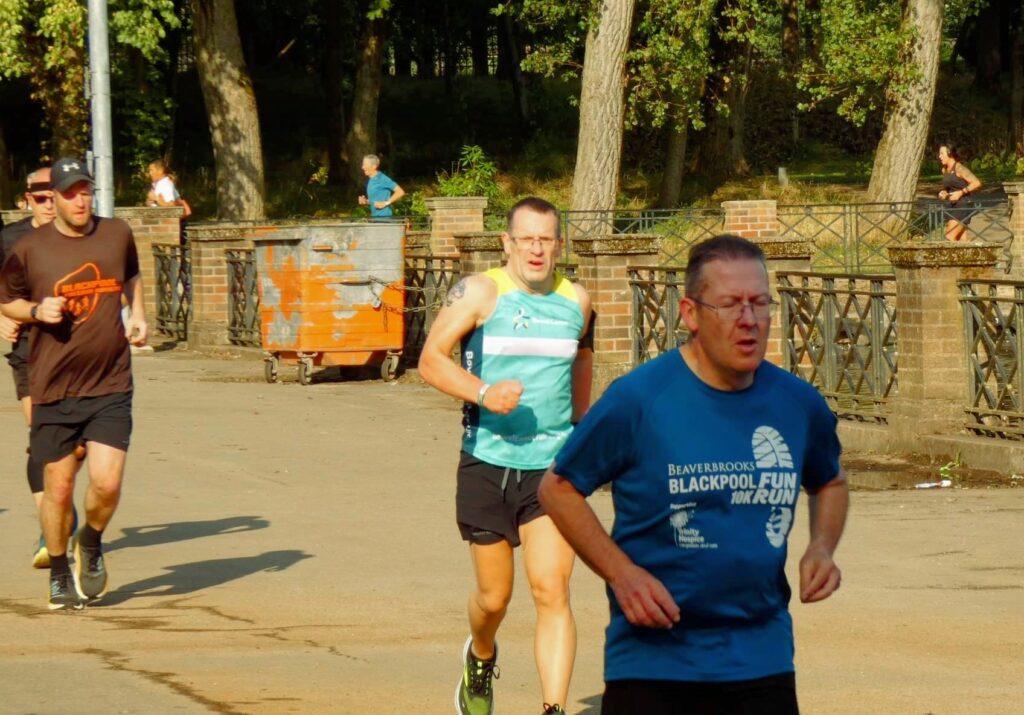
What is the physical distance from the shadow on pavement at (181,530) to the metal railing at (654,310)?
20.1 feet

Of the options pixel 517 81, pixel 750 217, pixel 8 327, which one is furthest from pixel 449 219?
pixel 517 81

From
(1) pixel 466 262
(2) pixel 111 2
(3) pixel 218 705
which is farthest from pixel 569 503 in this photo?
(2) pixel 111 2

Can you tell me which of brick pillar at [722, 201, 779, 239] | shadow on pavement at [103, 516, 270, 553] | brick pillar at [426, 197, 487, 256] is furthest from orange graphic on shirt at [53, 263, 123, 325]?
brick pillar at [722, 201, 779, 239]

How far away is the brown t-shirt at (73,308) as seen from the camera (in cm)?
856

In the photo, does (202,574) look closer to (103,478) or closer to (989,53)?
(103,478)

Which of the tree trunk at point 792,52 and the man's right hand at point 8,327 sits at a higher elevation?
the tree trunk at point 792,52

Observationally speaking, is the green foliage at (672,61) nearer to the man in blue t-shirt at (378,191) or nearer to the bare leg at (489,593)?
the man in blue t-shirt at (378,191)

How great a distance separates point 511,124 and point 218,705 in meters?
48.6

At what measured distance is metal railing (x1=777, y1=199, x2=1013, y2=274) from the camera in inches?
1103

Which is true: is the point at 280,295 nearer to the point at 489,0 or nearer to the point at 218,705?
the point at 218,705

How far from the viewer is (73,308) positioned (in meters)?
8.56

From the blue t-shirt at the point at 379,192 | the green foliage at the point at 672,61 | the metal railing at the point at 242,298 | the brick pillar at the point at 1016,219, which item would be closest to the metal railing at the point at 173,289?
the metal railing at the point at 242,298

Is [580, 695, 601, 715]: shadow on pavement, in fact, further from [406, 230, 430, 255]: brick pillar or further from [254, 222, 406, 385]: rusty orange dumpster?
[406, 230, 430, 255]: brick pillar

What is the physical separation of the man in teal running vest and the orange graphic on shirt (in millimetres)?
2597
